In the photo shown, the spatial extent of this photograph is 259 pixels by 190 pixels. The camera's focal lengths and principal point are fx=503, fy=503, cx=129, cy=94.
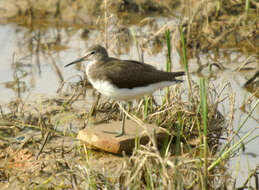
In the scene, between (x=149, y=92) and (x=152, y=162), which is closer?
(x=152, y=162)

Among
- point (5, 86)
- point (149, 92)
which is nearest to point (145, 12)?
point (5, 86)

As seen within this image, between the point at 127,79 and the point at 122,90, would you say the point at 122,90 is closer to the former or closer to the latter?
the point at 122,90

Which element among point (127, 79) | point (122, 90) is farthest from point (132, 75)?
point (122, 90)

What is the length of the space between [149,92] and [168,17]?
4746 millimetres

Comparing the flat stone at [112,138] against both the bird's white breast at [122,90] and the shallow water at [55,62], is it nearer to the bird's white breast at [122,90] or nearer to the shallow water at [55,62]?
the bird's white breast at [122,90]

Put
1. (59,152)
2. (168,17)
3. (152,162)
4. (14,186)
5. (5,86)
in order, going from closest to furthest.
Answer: (152,162)
(14,186)
(59,152)
(5,86)
(168,17)

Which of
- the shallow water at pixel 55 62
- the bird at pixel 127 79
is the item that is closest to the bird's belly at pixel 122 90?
the bird at pixel 127 79

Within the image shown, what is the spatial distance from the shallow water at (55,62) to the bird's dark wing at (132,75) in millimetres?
1027

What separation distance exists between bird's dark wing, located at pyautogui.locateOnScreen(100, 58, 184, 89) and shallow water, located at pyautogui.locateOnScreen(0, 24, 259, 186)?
1027 millimetres

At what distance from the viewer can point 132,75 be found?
5.26 m

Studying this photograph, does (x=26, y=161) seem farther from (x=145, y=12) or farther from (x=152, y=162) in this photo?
(x=145, y=12)

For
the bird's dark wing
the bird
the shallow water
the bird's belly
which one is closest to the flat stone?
the bird

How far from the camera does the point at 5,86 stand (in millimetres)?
7113

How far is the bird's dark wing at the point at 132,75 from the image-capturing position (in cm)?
520
